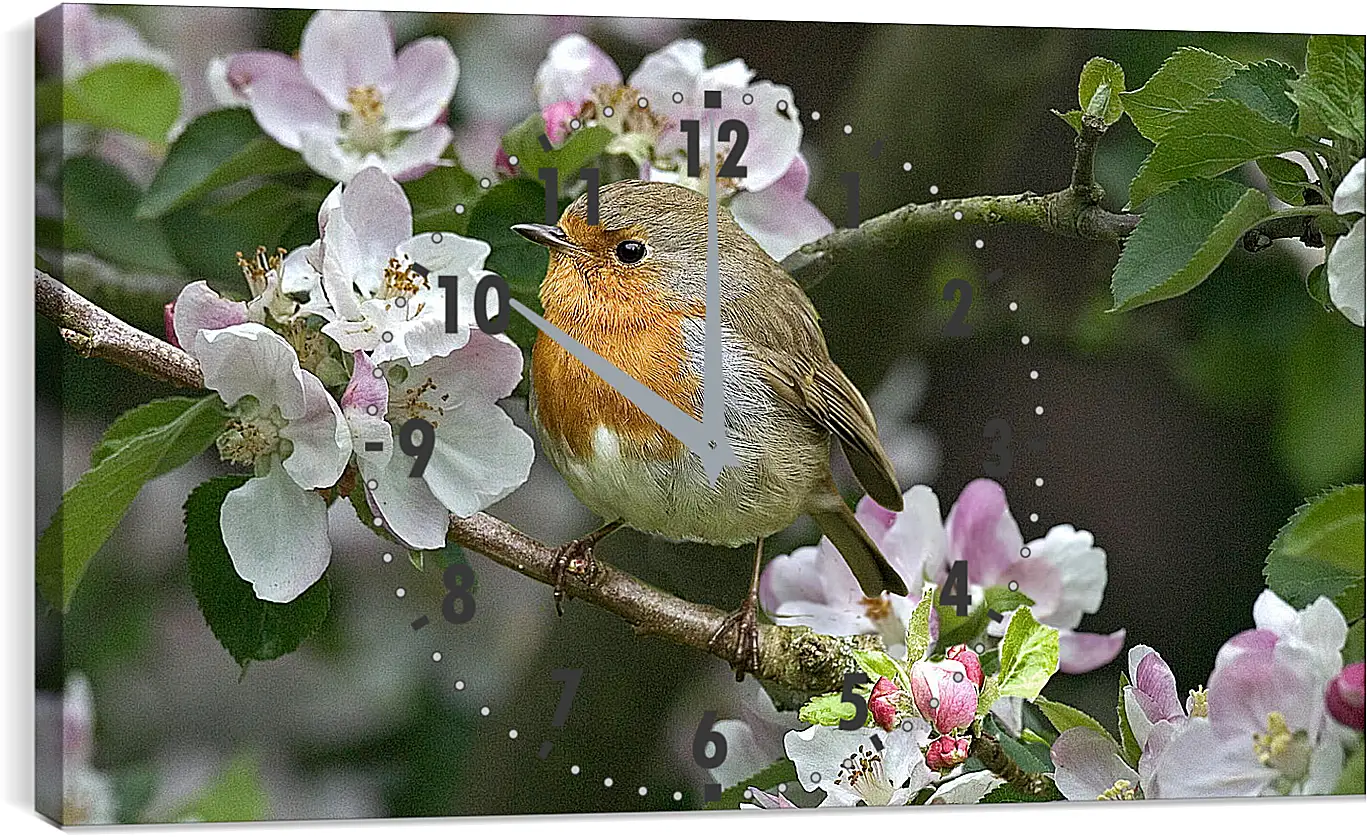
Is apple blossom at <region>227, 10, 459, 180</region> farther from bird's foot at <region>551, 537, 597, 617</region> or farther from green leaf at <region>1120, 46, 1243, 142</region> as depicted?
green leaf at <region>1120, 46, 1243, 142</region>

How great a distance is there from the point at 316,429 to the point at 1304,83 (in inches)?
42.7

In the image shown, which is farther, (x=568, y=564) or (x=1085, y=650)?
(x=1085, y=650)

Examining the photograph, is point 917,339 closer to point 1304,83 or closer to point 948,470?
point 948,470

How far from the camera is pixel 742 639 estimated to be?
2.02m

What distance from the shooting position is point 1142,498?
2119 millimetres

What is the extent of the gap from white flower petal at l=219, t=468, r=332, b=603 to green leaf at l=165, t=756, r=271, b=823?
0.18 m

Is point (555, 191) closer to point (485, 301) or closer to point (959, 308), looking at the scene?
point (485, 301)

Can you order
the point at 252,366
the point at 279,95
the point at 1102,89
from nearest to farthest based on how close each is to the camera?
1. the point at 252,366
2. the point at 279,95
3. the point at 1102,89

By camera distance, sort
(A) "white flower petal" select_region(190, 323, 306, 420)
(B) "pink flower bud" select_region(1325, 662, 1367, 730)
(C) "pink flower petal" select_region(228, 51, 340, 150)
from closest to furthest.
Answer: (A) "white flower petal" select_region(190, 323, 306, 420) < (C) "pink flower petal" select_region(228, 51, 340, 150) < (B) "pink flower bud" select_region(1325, 662, 1367, 730)

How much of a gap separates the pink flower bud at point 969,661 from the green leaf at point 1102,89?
1.93 ft

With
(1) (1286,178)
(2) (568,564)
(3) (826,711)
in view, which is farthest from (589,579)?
(1) (1286,178)

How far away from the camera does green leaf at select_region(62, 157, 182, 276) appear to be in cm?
183

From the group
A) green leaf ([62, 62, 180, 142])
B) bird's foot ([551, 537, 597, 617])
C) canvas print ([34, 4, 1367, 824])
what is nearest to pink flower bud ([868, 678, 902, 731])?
canvas print ([34, 4, 1367, 824])

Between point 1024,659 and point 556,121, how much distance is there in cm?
76
